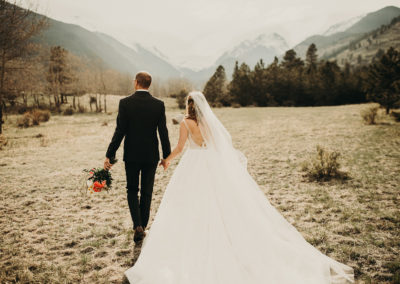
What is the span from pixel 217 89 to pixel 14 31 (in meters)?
54.0

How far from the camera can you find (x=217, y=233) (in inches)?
130

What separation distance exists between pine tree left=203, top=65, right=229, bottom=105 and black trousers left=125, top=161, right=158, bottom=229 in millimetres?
59497

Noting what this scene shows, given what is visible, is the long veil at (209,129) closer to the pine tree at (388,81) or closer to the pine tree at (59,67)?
the pine tree at (388,81)

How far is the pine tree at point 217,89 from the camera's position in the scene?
63681 millimetres

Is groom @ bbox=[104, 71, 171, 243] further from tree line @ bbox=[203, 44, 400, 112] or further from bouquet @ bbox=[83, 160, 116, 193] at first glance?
tree line @ bbox=[203, 44, 400, 112]

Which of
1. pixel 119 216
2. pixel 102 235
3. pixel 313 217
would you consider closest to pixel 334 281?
pixel 313 217

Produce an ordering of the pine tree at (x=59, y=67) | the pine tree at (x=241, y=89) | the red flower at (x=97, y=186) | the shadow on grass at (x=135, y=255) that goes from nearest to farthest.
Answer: the shadow on grass at (x=135, y=255), the red flower at (x=97, y=186), the pine tree at (x=59, y=67), the pine tree at (x=241, y=89)

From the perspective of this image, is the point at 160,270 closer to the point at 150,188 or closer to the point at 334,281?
the point at 150,188

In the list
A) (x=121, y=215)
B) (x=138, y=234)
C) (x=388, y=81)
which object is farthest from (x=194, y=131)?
(x=388, y=81)

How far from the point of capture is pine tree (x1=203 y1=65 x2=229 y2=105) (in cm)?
6368

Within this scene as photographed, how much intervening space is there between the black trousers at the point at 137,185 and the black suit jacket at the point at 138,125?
0.53 feet

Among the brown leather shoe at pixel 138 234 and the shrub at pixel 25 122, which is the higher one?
the shrub at pixel 25 122

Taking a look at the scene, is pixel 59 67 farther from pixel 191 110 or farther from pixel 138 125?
pixel 191 110

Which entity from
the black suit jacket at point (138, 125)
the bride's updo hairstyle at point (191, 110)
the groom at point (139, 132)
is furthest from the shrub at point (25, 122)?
the bride's updo hairstyle at point (191, 110)
